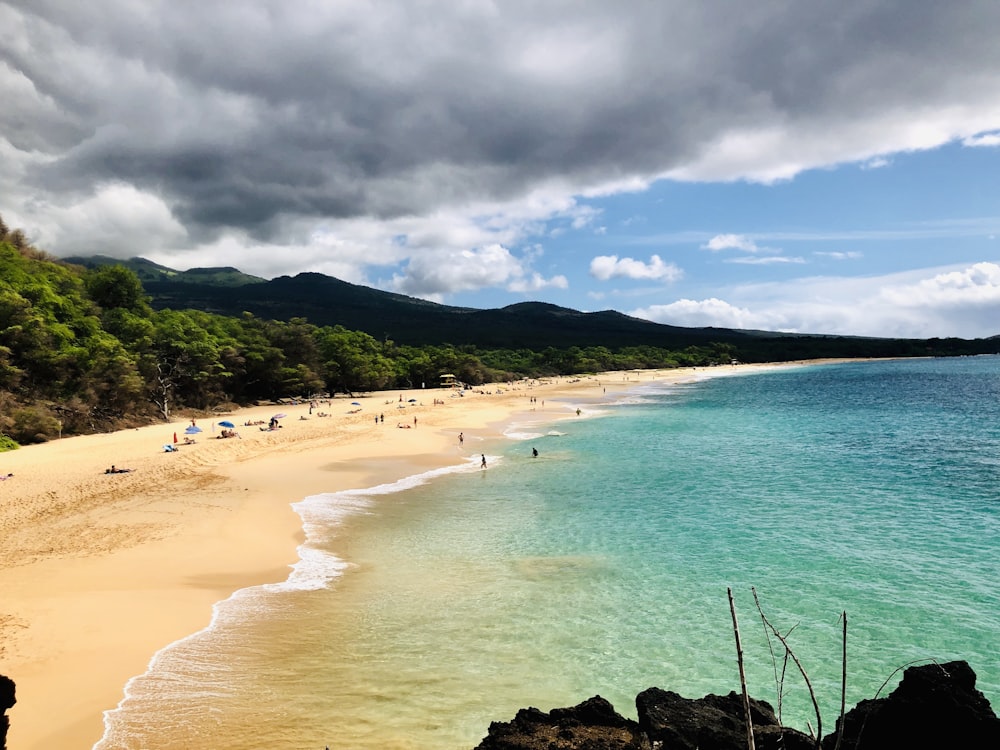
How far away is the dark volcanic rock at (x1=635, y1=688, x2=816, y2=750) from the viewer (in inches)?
231

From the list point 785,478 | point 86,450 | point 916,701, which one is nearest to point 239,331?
point 86,450

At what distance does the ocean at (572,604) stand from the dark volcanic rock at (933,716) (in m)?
1.25

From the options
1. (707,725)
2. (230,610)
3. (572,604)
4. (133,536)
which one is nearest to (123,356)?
(133,536)

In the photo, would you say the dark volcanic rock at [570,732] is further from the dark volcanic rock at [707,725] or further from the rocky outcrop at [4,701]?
the rocky outcrop at [4,701]

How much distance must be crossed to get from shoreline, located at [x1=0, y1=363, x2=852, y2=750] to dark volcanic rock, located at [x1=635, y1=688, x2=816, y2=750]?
848cm

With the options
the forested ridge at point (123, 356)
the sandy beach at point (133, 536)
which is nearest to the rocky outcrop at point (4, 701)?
the sandy beach at point (133, 536)

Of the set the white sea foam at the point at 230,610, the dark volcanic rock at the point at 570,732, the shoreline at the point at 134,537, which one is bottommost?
the white sea foam at the point at 230,610

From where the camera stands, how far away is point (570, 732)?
19.6 feet

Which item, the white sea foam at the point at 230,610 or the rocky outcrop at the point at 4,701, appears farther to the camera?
the white sea foam at the point at 230,610

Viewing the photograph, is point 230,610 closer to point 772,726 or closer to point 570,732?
point 570,732

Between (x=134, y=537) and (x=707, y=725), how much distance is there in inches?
752

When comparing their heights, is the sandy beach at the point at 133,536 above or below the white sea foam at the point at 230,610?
above

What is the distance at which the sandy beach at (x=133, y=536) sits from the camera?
10.2 meters

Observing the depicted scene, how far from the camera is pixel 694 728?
20.0 feet
